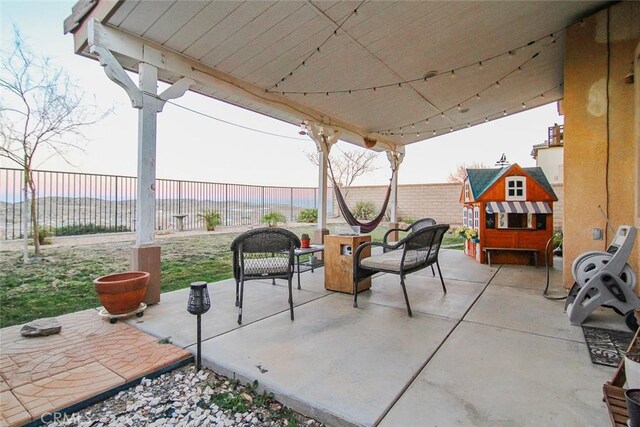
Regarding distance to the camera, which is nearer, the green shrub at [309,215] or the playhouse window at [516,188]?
the playhouse window at [516,188]

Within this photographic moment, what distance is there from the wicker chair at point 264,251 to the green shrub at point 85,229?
21.7 ft

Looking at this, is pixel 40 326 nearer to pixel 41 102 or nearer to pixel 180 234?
pixel 41 102

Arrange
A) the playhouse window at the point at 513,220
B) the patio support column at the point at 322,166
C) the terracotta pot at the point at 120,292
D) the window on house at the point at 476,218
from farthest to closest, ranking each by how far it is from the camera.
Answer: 1. the patio support column at the point at 322,166
2. the window on house at the point at 476,218
3. the playhouse window at the point at 513,220
4. the terracotta pot at the point at 120,292

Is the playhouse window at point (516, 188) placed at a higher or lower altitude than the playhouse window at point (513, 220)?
higher

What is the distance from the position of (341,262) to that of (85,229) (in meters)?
7.14

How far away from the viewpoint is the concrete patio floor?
1439 millimetres

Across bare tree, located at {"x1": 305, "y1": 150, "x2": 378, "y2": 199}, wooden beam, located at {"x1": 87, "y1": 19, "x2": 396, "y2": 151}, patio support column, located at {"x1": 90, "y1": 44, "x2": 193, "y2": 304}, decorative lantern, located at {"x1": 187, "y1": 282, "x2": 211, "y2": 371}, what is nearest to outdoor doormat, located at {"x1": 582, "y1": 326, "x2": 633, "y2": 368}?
decorative lantern, located at {"x1": 187, "y1": 282, "x2": 211, "y2": 371}

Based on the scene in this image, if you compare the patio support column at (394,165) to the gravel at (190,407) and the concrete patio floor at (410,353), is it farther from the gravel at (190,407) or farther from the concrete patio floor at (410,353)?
the gravel at (190,407)

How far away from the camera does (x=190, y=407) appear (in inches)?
61.9

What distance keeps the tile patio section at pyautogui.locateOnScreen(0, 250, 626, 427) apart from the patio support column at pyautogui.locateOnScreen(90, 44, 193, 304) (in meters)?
0.42

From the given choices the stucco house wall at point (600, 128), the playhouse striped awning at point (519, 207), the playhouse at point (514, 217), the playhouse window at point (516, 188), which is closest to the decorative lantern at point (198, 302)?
the stucco house wall at point (600, 128)

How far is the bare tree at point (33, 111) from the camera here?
4.53m

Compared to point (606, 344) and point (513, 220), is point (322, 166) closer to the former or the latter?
point (513, 220)

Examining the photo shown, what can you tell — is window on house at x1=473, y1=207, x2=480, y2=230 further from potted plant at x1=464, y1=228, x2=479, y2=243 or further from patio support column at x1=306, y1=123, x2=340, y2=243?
patio support column at x1=306, y1=123, x2=340, y2=243
